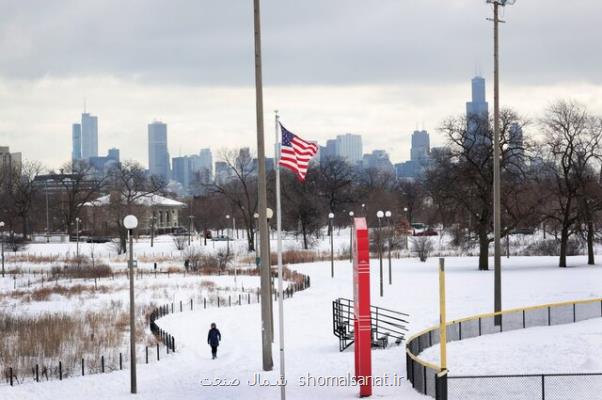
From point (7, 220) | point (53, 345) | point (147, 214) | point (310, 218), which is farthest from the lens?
point (147, 214)

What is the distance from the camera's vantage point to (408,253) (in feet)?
267

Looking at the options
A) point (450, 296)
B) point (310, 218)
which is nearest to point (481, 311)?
point (450, 296)

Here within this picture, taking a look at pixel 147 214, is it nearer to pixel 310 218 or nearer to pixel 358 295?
pixel 310 218

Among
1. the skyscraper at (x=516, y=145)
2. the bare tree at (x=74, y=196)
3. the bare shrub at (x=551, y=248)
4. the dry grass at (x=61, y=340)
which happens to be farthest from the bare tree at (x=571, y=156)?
the bare tree at (x=74, y=196)

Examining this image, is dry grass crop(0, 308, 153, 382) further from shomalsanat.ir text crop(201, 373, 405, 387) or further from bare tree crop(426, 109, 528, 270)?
bare tree crop(426, 109, 528, 270)

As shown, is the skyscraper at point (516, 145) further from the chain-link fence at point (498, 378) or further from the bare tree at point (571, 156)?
the chain-link fence at point (498, 378)

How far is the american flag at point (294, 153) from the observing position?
65.9ft

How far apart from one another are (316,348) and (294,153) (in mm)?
9839

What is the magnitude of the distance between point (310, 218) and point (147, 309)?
5713 cm

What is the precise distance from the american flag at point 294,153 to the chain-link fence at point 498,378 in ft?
18.4

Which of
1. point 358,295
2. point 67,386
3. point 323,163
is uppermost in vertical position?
point 323,163

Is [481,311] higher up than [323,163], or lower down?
lower down

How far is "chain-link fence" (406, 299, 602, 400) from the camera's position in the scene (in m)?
16.8

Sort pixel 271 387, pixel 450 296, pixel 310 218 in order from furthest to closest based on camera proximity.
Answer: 1. pixel 310 218
2. pixel 450 296
3. pixel 271 387
